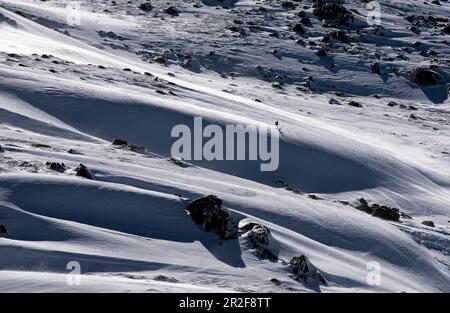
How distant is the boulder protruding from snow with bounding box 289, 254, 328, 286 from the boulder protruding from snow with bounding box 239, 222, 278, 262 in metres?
0.24

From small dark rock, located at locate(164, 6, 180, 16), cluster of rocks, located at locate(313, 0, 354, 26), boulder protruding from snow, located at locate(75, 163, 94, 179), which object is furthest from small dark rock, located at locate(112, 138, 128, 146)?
cluster of rocks, located at locate(313, 0, 354, 26)

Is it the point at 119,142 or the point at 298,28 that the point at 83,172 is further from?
the point at 298,28

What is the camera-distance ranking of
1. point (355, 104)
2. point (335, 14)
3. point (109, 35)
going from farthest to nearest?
point (335, 14), point (109, 35), point (355, 104)

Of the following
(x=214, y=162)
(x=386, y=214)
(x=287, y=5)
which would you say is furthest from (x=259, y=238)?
(x=287, y=5)

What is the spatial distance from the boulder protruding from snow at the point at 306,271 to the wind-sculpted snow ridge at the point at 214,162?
0.5 inches

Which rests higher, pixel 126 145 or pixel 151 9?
pixel 151 9

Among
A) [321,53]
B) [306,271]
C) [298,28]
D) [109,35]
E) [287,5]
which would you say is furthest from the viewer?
[287,5]

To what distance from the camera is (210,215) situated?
5555 mm

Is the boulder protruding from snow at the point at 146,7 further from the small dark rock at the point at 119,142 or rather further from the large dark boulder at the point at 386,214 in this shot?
the large dark boulder at the point at 386,214

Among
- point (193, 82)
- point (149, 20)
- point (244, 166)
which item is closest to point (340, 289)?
point (244, 166)

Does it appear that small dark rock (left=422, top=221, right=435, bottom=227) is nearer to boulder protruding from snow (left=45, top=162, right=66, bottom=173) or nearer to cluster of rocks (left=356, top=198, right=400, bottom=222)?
cluster of rocks (left=356, top=198, right=400, bottom=222)

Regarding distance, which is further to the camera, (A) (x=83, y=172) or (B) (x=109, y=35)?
(B) (x=109, y=35)

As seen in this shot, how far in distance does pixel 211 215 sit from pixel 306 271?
0.97 metres

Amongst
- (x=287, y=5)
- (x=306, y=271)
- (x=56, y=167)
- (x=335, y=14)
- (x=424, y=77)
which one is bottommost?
(x=306, y=271)
